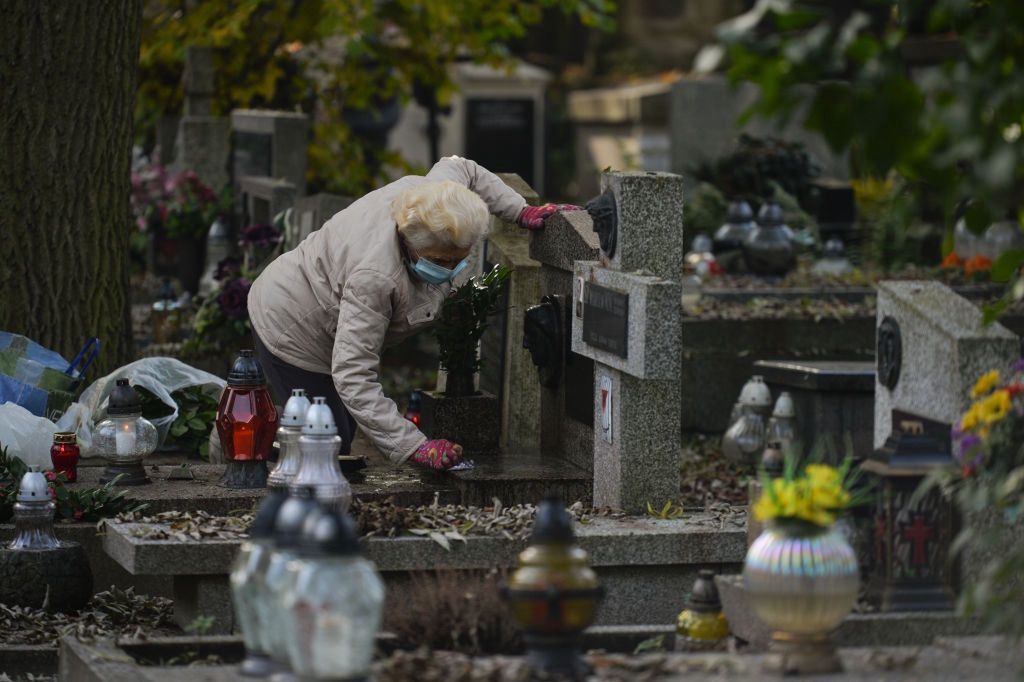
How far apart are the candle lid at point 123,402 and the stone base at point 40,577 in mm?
945

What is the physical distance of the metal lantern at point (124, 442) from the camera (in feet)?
23.3

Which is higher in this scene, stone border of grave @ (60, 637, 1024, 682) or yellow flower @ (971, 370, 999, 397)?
yellow flower @ (971, 370, 999, 397)

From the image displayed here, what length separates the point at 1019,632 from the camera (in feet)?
14.0

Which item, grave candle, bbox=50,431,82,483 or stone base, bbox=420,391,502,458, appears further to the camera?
stone base, bbox=420,391,502,458

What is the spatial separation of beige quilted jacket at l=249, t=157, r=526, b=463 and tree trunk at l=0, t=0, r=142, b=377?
174cm

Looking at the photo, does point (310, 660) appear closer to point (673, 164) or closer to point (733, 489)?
point (733, 489)

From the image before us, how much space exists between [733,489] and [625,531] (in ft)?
10.1

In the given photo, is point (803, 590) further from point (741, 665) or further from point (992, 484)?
point (992, 484)

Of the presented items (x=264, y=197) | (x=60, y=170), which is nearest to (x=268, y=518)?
(x=60, y=170)

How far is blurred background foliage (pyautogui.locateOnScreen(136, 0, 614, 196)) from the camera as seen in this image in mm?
15180

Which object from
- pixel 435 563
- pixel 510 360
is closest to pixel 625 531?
pixel 435 563

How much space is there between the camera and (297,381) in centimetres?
A: 734

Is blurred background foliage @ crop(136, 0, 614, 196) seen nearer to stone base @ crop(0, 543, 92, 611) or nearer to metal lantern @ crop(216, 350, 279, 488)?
metal lantern @ crop(216, 350, 279, 488)

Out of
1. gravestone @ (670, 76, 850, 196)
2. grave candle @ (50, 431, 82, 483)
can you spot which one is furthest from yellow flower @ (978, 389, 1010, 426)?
gravestone @ (670, 76, 850, 196)
